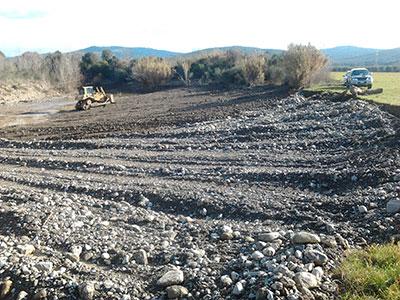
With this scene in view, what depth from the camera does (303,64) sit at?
33.0 meters

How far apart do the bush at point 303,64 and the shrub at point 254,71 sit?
1044 centimetres

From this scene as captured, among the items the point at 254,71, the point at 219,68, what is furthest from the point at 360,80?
the point at 219,68

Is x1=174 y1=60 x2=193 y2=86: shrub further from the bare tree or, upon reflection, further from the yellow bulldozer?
the yellow bulldozer

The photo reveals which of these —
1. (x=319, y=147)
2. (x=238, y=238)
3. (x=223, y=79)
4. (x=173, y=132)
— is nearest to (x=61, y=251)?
(x=238, y=238)

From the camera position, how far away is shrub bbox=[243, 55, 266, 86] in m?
45.2

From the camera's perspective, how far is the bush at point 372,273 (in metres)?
5.15

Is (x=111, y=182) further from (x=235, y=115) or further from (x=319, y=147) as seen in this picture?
(x=235, y=115)

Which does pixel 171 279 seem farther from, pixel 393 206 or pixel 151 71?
pixel 151 71

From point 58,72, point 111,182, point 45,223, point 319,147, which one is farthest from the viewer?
point 58,72

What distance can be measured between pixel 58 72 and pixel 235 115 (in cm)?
4773

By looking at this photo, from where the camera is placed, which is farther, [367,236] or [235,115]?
[235,115]

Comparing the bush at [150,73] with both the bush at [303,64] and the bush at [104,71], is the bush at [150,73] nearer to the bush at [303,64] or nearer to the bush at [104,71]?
the bush at [104,71]

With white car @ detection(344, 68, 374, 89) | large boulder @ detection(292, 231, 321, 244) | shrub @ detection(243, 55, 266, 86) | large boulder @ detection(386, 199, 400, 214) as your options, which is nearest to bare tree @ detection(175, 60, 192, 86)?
shrub @ detection(243, 55, 266, 86)

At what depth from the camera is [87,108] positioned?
35.5m
